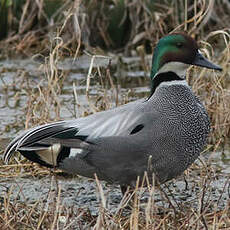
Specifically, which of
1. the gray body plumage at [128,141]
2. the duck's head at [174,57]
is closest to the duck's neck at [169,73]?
the duck's head at [174,57]

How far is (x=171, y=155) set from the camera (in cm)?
A: 391

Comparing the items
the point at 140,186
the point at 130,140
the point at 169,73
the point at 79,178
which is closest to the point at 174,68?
the point at 169,73

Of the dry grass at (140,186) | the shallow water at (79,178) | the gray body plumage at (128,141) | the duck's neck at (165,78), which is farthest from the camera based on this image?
the shallow water at (79,178)

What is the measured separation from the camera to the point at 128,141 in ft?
12.8

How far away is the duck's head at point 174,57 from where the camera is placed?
4.15 m

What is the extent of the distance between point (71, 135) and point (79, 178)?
0.86 meters

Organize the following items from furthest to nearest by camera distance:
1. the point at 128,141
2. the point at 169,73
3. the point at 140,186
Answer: the point at 169,73 < the point at 140,186 < the point at 128,141

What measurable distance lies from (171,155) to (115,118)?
330 millimetres

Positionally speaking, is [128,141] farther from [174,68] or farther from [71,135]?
[174,68]

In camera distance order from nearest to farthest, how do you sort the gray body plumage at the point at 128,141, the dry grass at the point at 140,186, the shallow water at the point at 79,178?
the dry grass at the point at 140,186, the gray body plumage at the point at 128,141, the shallow water at the point at 79,178

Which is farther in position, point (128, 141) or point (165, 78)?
point (165, 78)

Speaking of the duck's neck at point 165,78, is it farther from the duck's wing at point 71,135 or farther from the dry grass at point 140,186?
the dry grass at point 140,186

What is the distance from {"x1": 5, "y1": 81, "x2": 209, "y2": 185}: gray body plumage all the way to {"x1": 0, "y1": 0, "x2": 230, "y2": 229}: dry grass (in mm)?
129

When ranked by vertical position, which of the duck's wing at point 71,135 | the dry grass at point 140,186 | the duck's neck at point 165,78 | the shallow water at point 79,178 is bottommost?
the shallow water at point 79,178
